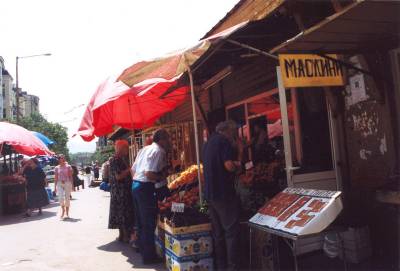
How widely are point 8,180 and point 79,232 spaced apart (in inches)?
256

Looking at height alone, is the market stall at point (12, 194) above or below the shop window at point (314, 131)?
below

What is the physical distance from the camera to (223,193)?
15.5ft

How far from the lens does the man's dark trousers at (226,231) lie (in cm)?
467

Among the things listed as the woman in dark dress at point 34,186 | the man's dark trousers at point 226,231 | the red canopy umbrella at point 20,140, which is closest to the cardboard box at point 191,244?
the man's dark trousers at point 226,231

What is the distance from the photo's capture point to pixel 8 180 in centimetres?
1437

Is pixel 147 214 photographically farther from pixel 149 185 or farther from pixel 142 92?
pixel 142 92

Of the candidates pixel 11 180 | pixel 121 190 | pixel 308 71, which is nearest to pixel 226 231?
pixel 308 71

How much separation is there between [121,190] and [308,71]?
4254 millimetres

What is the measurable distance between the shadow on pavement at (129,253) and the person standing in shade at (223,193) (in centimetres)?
120

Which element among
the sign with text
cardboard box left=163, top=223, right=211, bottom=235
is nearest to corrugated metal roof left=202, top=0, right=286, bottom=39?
the sign with text

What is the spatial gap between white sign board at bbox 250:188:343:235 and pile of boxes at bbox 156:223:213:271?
92cm

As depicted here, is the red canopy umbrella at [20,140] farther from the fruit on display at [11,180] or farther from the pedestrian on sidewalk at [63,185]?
the fruit on display at [11,180]

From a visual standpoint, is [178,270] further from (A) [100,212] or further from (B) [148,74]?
(A) [100,212]

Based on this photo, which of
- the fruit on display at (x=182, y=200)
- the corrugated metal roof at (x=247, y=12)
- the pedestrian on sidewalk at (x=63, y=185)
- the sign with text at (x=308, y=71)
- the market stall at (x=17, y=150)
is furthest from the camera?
the market stall at (x=17, y=150)
